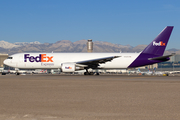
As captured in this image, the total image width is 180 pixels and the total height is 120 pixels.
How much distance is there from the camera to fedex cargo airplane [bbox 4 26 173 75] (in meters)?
43.5

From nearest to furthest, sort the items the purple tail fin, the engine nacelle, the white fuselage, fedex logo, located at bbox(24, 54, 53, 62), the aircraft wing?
1. the engine nacelle
2. the aircraft wing
3. fedex logo, located at bbox(24, 54, 53, 62)
4. the white fuselage
5. the purple tail fin

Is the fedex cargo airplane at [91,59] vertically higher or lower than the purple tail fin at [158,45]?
lower

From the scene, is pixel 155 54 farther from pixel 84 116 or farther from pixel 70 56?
pixel 84 116

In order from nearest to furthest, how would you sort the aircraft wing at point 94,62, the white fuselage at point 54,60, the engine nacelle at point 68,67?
the engine nacelle at point 68,67, the aircraft wing at point 94,62, the white fuselage at point 54,60

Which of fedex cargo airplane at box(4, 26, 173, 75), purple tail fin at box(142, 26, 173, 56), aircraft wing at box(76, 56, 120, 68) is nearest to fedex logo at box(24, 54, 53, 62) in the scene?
fedex cargo airplane at box(4, 26, 173, 75)

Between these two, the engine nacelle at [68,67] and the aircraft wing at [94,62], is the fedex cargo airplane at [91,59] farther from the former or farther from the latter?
the engine nacelle at [68,67]

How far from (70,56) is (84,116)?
122 ft

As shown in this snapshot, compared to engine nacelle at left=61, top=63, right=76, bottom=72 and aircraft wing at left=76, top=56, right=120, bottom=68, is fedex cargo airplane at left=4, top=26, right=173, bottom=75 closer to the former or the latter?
aircraft wing at left=76, top=56, right=120, bottom=68

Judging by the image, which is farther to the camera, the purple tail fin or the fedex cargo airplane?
the purple tail fin

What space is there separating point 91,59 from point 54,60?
7.03 meters

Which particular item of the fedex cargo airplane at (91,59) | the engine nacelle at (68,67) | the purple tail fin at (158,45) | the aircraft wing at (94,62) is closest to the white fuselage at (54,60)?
Answer: the fedex cargo airplane at (91,59)

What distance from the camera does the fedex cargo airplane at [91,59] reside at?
43.5 meters

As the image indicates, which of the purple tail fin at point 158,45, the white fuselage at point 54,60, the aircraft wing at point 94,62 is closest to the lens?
the aircraft wing at point 94,62

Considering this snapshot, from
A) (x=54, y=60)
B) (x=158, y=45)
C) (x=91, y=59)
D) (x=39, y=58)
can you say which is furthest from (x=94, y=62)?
(x=158, y=45)
